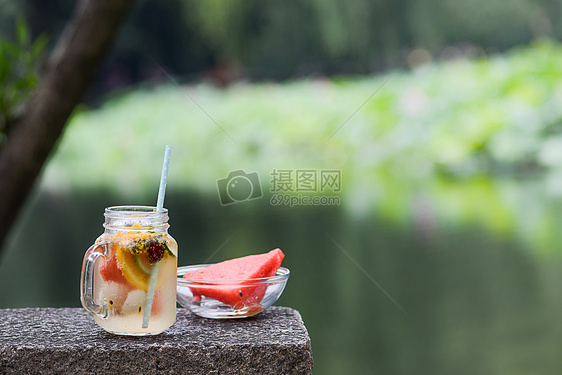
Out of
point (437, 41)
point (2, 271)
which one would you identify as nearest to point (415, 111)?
point (437, 41)

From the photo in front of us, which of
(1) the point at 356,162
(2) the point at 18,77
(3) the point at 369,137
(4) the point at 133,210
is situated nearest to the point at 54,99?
(2) the point at 18,77

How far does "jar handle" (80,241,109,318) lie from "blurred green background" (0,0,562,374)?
1031 millimetres

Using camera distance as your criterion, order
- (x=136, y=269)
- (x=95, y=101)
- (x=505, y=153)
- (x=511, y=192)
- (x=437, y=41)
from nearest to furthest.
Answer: (x=136, y=269)
(x=511, y=192)
(x=505, y=153)
(x=437, y=41)
(x=95, y=101)

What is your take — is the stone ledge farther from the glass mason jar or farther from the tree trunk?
the tree trunk

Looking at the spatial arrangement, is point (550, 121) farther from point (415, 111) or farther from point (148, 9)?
point (148, 9)

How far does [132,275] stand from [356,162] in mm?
1973

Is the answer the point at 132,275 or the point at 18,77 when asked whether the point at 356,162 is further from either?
the point at 132,275

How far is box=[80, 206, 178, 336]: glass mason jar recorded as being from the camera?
1.34 ft

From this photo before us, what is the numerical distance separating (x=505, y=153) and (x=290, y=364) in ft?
6.42

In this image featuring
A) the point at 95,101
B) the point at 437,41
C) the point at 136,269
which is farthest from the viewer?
the point at 95,101

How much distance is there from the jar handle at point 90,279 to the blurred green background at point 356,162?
103cm

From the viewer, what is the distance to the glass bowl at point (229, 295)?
46cm

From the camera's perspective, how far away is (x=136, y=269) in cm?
41
